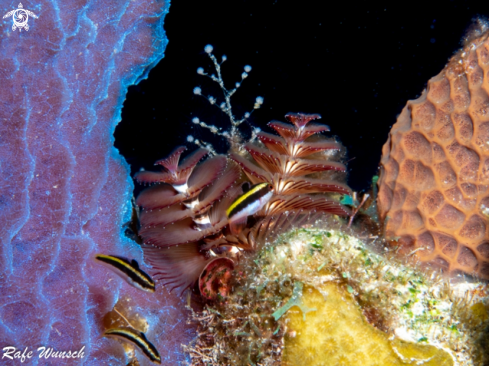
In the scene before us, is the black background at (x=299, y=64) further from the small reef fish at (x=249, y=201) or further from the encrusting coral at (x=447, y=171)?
the small reef fish at (x=249, y=201)

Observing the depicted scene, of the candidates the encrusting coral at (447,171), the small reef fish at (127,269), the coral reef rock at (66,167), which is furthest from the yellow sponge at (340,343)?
the coral reef rock at (66,167)

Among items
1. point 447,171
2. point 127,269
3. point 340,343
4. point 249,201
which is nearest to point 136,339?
point 127,269

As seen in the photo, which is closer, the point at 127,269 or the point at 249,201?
the point at 249,201

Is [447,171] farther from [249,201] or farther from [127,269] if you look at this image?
[127,269]

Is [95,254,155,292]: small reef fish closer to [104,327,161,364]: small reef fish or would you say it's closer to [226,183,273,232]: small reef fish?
[104,327,161,364]: small reef fish

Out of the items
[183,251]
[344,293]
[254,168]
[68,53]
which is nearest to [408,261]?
[344,293]

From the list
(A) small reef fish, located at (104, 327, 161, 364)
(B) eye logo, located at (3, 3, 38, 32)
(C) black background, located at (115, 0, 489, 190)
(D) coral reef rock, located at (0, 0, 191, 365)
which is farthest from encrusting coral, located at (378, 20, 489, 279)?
(B) eye logo, located at (3, 3, 38, 32)
